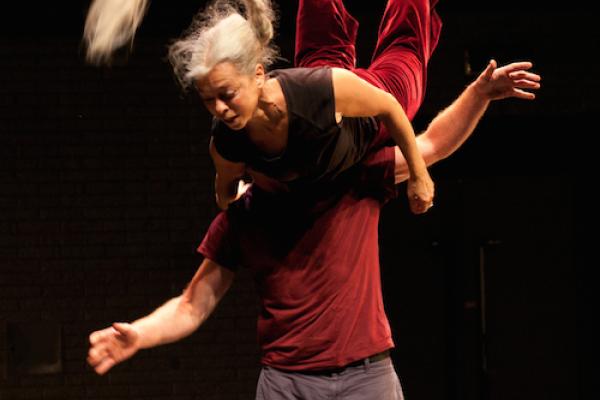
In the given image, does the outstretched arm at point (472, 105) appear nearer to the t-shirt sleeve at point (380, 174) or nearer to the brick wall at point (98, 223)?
the t-shirt sleeve at point (380, 174)

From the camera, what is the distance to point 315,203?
2223 mm

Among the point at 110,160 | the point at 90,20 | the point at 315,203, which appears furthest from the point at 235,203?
the point at 110,160

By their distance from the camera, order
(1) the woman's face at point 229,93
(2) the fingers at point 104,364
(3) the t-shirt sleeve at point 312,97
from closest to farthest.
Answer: (1) the woman's face at point 229,93 < (3) the t-shirt sleeve at point 312,97 < (2) the fingers at point 104,364

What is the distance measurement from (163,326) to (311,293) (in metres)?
0.39

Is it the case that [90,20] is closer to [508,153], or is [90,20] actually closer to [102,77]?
[102,77]

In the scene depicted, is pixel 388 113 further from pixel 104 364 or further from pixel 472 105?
pixel 104 364

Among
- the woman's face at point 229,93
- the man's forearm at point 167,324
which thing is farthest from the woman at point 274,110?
the man's forearm at point 167,324

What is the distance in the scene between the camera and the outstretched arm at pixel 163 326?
7.11ft

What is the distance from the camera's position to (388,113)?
2.17m

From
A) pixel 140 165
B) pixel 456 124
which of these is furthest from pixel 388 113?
pixel 140 165

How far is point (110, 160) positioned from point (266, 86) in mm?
3541

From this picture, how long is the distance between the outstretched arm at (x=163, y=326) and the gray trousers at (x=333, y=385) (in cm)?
26

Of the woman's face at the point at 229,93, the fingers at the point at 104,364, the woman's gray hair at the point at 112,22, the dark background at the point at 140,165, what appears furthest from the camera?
the dark background at the point at 140,165

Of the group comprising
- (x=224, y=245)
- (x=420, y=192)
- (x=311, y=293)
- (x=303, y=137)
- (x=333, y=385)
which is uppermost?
(x=303, y=137)
